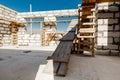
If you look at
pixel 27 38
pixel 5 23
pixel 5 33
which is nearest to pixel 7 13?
pixel 5 23

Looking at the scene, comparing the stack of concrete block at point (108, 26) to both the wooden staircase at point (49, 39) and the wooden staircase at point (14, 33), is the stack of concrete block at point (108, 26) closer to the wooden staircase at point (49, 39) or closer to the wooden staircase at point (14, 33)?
the wooden staircase at point (49, 39)

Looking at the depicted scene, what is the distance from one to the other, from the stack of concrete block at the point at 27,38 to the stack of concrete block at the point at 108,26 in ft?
25.6

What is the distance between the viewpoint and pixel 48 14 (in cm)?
1085

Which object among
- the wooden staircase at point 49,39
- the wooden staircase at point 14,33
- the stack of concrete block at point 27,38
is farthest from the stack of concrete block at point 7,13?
the wooden staircase at point 49,39

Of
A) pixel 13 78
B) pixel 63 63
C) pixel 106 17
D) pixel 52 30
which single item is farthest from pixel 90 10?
pixel 52 30

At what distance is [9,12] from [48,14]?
11.6ft

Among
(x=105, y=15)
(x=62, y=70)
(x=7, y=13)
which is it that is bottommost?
(x=62, y=70)

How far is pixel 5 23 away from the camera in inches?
412

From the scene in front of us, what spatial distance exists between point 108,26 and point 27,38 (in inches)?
345

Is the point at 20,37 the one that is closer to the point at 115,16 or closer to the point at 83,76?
the point at 115,16

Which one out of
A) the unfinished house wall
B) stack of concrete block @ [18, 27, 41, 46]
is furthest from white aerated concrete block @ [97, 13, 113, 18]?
the unfinished house wall

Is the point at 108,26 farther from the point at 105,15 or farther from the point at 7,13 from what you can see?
the point at 7,13

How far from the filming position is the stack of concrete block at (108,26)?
4.16 m

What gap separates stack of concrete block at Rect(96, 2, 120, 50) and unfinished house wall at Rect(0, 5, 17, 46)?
8174 mm
